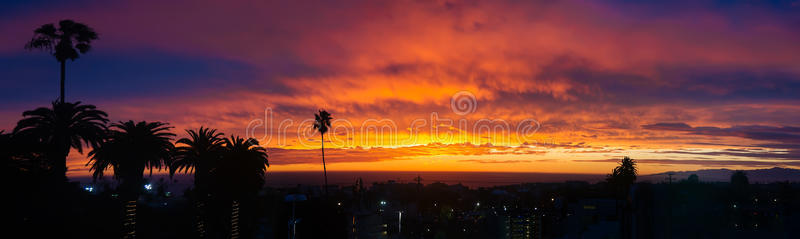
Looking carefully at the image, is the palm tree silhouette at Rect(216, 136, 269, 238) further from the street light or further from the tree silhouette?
the tree silhouette

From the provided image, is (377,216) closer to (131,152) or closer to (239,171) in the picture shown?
(239,171)

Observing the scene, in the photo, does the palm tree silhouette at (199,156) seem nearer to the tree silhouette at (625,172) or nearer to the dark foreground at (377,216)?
the dark foreground at (377,216)

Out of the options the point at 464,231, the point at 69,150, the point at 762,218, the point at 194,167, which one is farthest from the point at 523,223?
the point at 69,150

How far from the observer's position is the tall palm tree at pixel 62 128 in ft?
117

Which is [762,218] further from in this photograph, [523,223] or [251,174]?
[523,223]

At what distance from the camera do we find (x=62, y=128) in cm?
3691

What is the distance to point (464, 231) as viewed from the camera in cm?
9188

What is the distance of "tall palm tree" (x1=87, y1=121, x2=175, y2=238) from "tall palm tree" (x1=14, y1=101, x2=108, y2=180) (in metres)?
2.49

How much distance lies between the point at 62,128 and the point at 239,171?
1526 cm

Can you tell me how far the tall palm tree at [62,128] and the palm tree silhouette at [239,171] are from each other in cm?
1112

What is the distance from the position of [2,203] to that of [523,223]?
52.2 m

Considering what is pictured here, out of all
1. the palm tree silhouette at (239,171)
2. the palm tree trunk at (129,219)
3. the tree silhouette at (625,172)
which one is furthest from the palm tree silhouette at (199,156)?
the tree silhouette at (625,172)

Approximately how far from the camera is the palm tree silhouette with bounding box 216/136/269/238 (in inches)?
1834

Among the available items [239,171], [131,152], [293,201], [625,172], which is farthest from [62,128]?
[625,172]
